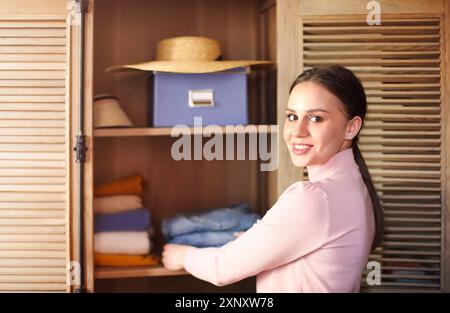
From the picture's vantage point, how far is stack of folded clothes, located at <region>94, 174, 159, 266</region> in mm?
1858

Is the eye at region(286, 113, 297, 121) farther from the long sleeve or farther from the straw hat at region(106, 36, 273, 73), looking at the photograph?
the straw hat at region(106, 36, 273, 73)

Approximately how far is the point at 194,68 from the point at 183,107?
0.44ft

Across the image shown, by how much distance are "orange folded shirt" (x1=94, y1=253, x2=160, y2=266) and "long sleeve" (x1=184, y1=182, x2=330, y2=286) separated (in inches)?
21.5

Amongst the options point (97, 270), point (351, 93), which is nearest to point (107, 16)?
point (97, 270)

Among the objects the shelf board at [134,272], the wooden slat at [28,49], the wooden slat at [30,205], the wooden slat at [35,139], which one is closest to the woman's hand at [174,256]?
the shelf board at [134,272]

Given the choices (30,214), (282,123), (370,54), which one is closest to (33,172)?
(30,214)

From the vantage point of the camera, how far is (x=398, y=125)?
1779 mm

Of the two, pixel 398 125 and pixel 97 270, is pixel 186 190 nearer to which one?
pixel 97 270

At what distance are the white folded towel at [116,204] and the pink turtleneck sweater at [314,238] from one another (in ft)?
1.96

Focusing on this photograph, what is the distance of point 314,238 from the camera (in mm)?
1302

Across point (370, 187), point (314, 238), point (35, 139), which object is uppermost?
point (35, 139)

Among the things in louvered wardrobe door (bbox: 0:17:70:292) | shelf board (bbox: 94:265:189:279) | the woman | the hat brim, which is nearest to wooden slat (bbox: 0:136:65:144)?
louvered wardrobe door (bbox: 0:17:70:292)

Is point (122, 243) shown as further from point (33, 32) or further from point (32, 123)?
point (33, 32)

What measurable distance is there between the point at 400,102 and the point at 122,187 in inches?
37.6
